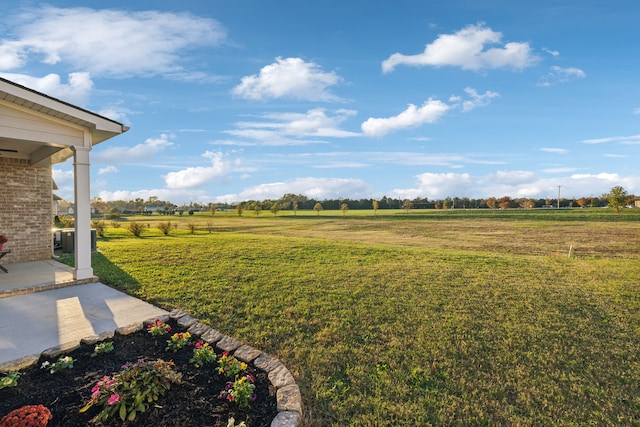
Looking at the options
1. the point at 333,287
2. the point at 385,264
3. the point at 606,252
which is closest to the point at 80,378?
the point at 333,287

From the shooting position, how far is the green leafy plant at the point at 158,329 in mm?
4227

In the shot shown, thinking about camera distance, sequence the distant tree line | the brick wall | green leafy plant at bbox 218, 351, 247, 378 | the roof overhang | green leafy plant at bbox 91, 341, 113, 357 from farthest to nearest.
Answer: the distant tree line → the brick wall → the roof overhang → green leafy plant at bbox 91, 341, 113, 357 → green leafy plant at bbox 218, 351, 247, 378

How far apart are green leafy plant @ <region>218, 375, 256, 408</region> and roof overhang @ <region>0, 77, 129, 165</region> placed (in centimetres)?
627

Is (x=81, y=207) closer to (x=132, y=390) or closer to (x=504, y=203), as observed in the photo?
(x=132, y=390)

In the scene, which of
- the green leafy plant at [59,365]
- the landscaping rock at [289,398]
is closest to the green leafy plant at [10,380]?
the green leafy plant at [59,365]

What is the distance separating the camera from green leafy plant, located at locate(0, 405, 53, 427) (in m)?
2.40

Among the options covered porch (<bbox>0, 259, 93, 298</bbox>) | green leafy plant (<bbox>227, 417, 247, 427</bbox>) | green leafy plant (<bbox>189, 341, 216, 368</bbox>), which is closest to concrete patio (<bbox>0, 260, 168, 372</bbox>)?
Answer: covered porch (<bbox>0, 259, 93, 298</bbox>)

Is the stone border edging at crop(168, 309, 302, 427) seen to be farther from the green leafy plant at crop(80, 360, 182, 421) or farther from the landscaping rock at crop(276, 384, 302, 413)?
the green leafy plant at crop(80, 360, 182, 421)

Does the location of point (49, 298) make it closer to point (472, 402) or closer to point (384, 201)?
point (472, 402)

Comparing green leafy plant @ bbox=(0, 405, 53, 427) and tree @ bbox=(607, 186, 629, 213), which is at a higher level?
tree @ bbox=(607, 186, 629, 213)

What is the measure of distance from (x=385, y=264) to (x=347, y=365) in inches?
222

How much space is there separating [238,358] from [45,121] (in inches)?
246

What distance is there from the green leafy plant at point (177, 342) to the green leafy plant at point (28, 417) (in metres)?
1.28

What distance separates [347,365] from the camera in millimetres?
3562
